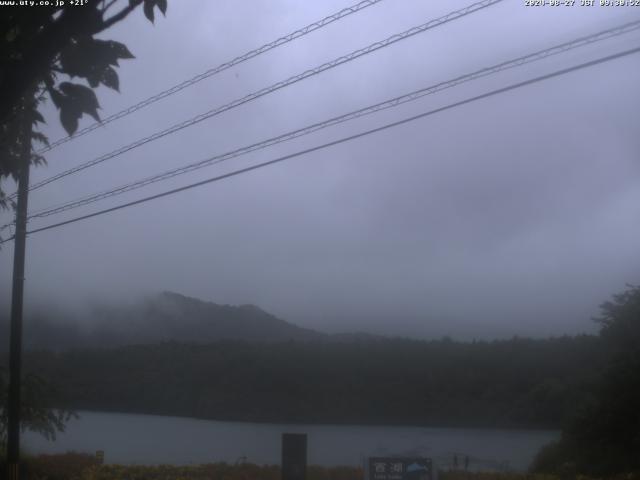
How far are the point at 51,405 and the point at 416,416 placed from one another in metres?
8.24

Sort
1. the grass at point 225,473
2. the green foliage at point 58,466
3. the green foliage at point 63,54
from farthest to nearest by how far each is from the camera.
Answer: the green foliage at point 58,466 < the grass at point 225,473 < the green foliage at point 63,54

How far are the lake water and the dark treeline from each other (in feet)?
1.10

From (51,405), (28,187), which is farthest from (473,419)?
(28,187)

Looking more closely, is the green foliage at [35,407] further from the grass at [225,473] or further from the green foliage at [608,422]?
the green foliage at [608,422]

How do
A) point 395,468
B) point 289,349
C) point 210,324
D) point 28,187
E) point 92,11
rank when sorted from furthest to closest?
point 210,324
point 289,349
point 28,187
point 395,468
point 92,11

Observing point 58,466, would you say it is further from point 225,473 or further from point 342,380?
point 342,380

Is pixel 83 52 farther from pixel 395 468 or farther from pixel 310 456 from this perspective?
pixel 310 456

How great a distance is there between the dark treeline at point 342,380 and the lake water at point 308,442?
34cm

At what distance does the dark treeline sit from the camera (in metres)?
17.6

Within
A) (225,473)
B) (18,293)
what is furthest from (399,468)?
(18,293)

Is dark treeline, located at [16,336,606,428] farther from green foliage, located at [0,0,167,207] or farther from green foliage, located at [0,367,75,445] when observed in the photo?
green foliage, located at [0,0,167,207]

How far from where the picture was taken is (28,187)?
52.4ft

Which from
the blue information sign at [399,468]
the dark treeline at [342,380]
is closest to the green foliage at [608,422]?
the dark treeline at [342,380]

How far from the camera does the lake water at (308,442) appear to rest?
17.4 meters
